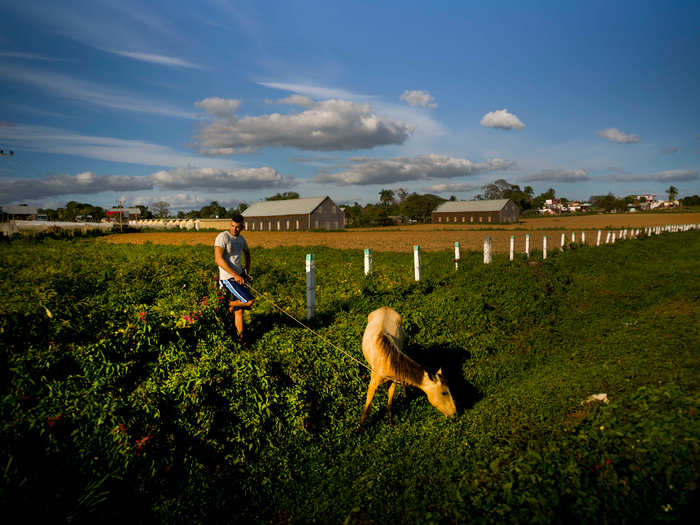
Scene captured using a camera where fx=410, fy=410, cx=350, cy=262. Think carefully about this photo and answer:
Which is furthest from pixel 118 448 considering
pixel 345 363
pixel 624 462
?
pixel 624 462

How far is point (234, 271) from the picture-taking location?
7121 mm

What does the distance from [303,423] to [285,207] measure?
68.9 m

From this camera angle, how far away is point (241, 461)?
15.2 feet

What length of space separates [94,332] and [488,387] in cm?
587

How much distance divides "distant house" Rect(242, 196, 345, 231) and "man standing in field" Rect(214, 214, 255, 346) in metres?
58.4

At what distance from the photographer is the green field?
3.61m

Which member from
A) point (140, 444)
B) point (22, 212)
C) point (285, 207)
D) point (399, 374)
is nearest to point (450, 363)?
point (399, 374)

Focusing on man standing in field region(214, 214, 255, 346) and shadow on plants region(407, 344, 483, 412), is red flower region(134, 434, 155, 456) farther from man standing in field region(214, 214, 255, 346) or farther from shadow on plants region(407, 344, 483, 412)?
shadow on plants region(407, 344, 483, 412)

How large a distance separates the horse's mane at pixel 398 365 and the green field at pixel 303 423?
70cm

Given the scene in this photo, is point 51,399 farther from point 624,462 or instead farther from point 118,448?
point 624,462

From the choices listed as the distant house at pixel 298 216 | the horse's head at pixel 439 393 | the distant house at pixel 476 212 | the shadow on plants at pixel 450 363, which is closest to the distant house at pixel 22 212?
the distant house at pixel 298 216

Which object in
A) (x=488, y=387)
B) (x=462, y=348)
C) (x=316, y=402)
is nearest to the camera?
(x=316, y=402)

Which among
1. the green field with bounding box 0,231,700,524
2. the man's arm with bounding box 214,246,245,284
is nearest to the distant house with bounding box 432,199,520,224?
the green field with bounding box 0,231,700,524

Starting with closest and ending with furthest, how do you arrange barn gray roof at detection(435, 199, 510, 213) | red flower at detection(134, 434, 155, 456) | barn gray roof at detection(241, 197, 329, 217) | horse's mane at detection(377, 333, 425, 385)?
red flower at detection(134, 434, 155, 456) < horse's mane at detection(377, 333, 425, 385) < barn gray roof at detection(241, 197, 329, 217) < barn gray roof at detection(435, 199, 510, 213)
